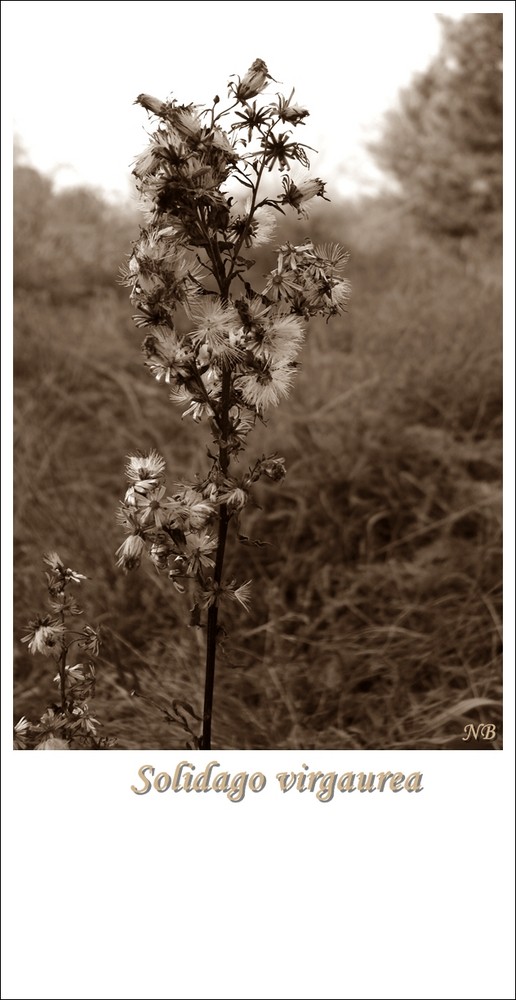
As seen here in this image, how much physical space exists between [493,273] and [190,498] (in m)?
4.57

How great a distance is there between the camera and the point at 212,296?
142 cm

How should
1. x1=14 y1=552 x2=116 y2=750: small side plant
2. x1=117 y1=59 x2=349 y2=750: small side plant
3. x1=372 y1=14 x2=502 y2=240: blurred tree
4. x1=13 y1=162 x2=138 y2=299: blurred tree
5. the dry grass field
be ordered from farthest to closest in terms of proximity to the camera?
x1=372 y1=14 x2=502 y2=240: blurred tree, x1=13 y1=162 x2=138 y2=299: blurred tree, the dry grass field, x1=14 y1=552 x2=116 y2=750: small side plant, x1=117 y1=59 x2=349 y2=750: small side plant

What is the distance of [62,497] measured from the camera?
3.56 metres

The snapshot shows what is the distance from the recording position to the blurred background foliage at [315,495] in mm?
2695

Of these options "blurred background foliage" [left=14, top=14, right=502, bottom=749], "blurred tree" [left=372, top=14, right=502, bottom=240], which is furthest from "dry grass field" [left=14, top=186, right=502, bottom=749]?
"blurred tree" [left=372, top=14, right=502, bottom=240]

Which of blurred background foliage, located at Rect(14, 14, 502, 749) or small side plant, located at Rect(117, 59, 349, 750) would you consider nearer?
small side plant, located at Rect(117, 59, 349, 750)

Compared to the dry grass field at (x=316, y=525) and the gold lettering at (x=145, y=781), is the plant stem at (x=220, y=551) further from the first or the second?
the gold lettering at (x=145, y=781)

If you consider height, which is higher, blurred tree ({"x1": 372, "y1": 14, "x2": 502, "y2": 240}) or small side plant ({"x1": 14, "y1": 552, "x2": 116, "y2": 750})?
blurred tree ({"x1": 372, "y1": 14, "x2": 502, "y2": 240})

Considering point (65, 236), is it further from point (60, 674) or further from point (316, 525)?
point (60, 674)

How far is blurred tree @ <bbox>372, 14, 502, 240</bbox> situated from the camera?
19.6ft
